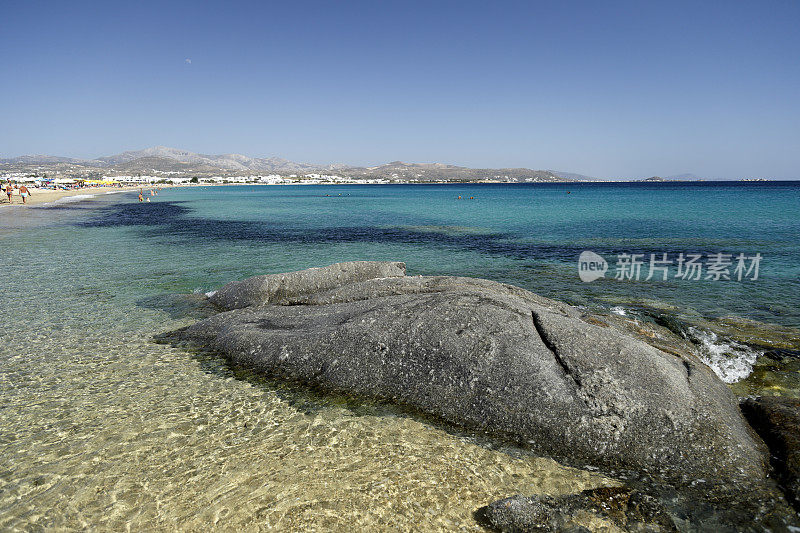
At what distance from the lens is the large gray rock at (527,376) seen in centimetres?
654

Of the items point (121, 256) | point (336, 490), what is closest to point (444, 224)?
point (121, 256)

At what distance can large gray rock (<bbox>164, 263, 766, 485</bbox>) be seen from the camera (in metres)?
6.54

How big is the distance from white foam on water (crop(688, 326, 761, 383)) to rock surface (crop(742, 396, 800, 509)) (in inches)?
71.9

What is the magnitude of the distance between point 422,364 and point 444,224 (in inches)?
1514

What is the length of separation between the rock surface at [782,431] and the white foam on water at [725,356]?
71.9 inches

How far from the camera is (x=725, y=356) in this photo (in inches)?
423

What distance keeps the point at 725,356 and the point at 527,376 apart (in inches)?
272

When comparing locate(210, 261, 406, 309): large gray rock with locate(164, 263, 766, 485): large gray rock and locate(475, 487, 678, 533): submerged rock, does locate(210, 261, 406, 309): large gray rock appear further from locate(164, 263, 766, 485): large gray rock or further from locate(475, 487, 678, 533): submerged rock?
locate(475, 487, 678, 533): submerged rock

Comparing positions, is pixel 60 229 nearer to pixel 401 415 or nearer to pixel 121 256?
pixel 121 256

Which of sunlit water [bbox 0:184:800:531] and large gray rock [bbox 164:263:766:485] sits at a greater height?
large gray rock [bbox 164:263:766:485]
